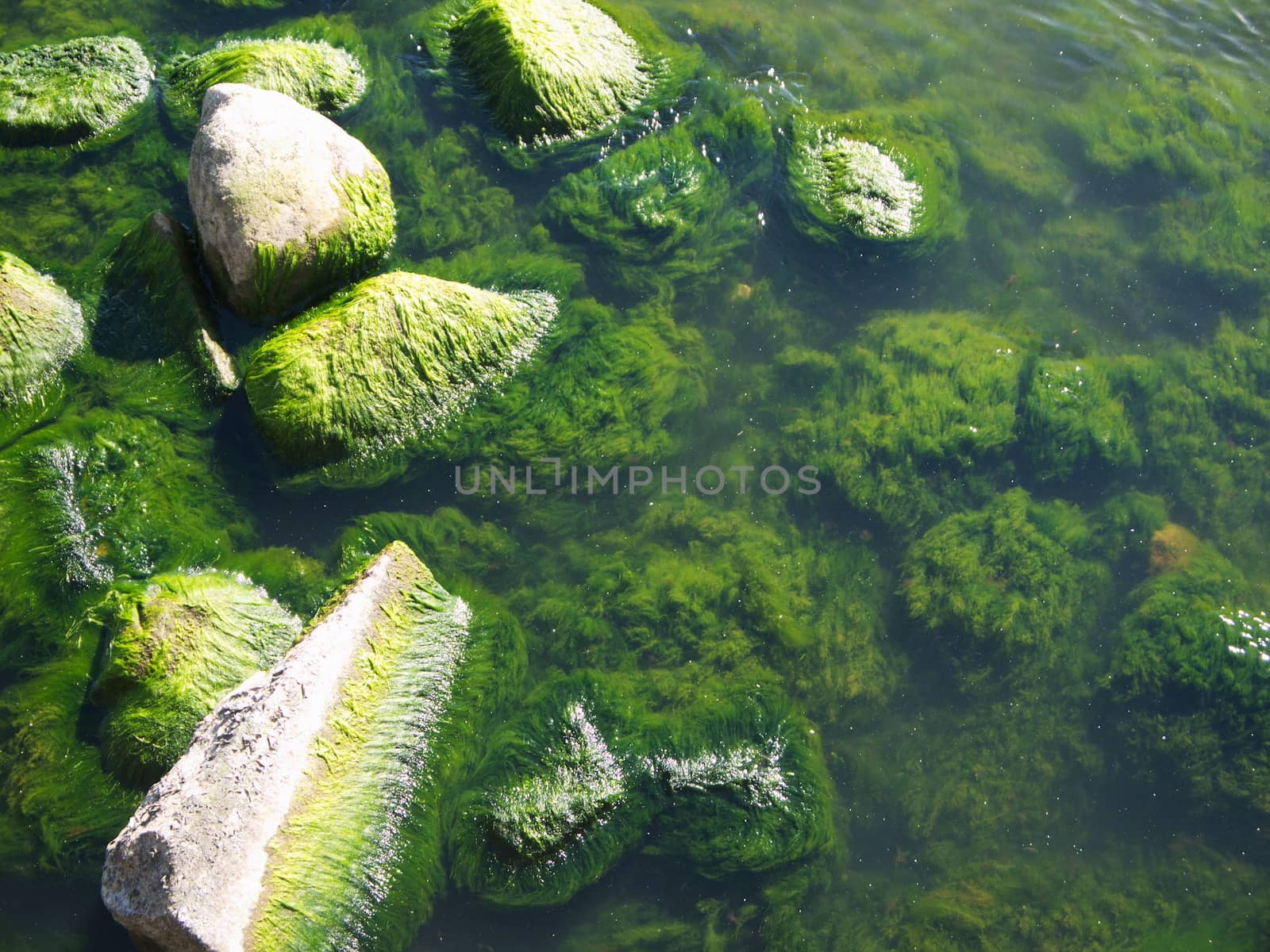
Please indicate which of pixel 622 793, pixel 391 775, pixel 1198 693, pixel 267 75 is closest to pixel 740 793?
→ pixel 622 793

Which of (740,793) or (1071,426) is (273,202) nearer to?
(740,793)

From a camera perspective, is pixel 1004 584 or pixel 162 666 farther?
pixel 1004 584

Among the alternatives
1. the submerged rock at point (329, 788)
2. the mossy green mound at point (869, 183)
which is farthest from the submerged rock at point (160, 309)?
the mossy green mound at point (869, 183)

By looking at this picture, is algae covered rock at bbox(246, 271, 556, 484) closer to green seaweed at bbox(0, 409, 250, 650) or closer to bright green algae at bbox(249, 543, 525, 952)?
green seaweed at bbox(0, 409, 250, 650)

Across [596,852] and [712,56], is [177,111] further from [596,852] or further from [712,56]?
[596,852]

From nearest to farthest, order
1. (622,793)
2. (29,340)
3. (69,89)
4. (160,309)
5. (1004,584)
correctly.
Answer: (622,793)
(29,340)
(160,309)
(1004,584)
(69,89)

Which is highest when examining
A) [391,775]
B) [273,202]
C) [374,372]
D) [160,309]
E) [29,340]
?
[273,202]

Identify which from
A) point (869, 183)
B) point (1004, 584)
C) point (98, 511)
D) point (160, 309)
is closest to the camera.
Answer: point (98, 511)
